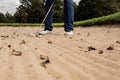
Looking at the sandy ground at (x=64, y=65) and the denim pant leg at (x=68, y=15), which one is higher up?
the denim pant leg at (x=68, y=15)

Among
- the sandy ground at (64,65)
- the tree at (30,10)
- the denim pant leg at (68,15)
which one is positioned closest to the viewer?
the sandy ground at (64,65)

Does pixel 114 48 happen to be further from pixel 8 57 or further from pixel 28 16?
pixel 28 16

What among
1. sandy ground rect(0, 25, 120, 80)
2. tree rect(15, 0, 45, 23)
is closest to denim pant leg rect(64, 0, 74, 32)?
sandy ground rect(0, 25, 120, 80)

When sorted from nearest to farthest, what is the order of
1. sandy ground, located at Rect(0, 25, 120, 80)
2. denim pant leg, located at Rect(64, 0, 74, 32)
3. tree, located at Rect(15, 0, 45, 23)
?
sandy ground, located at Rect(0, 25, 120, 80) < denim pant leg, located at Rect(64, 0, 74, 32) < tree, located at Rect(15, 0, 45, 23)

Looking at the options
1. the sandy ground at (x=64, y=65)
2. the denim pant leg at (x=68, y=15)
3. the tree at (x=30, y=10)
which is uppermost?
the denim pant leg at (x=68, y=15)

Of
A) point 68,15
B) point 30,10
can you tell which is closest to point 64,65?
point 68,15

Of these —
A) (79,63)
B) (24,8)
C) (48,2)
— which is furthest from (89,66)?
(24,8)

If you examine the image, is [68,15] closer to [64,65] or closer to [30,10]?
[64,65]

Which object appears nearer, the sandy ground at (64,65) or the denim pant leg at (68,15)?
the sandy ground at (64,65)

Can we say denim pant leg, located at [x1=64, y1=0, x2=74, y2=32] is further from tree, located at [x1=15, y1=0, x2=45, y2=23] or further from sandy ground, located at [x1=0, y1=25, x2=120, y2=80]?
tree, located at [x1=15, y1=0, x2=45, y2=23]

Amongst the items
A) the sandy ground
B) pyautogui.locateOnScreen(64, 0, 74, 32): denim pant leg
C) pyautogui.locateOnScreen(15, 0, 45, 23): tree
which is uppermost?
pyautogui.locateOnScreen(64, 0, 74, 32): denim pant leg

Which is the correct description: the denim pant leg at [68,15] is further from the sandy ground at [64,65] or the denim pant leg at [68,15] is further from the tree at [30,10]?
the tree at [30,10]

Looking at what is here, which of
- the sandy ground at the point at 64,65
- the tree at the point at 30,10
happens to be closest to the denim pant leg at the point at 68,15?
the sandy ground at the point at 64,65

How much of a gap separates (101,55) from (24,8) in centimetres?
8262
